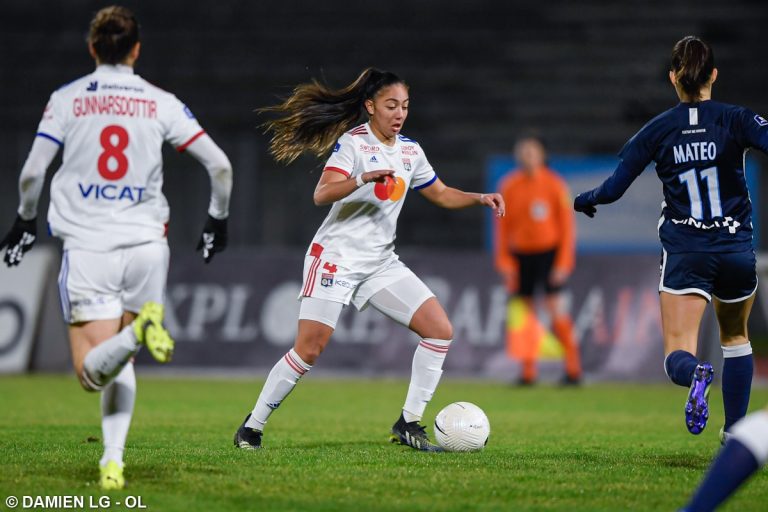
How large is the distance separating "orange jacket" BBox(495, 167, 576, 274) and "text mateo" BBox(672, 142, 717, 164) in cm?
681

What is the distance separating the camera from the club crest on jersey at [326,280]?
6.86 m

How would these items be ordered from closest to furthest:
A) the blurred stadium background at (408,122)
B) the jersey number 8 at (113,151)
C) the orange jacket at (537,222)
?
the jersey number 8 at (113,151), the orange jacket at (537,222), the blurred stadium background at (408,122)

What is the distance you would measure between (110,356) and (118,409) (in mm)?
399

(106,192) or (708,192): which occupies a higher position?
(708,192)

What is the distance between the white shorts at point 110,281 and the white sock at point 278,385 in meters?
1.63

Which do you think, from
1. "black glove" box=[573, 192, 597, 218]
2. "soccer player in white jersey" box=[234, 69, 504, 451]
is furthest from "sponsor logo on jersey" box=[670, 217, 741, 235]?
"soccer player in white jersey" box=[234, 69, 504, 451]

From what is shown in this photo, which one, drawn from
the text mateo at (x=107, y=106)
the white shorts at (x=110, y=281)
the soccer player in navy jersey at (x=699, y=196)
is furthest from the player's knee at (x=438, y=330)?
the text mateo at (x=107, y=106)

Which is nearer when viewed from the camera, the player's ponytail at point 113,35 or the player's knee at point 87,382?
the player's knee at point 87,382

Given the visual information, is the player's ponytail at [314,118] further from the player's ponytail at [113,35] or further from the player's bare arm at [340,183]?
the player's ponytail at [113,35]

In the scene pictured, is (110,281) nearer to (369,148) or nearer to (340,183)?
(340,183)

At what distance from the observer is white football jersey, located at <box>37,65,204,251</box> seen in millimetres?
5211

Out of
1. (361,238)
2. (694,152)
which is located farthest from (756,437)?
(361,238)

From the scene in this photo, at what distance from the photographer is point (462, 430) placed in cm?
681

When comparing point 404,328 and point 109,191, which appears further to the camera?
point 404,328
